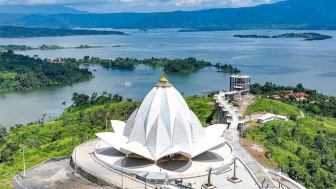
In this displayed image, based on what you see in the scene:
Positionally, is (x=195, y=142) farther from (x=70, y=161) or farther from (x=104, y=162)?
(x=70, y=161)

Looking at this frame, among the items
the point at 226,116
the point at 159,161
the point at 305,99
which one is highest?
the point at 159,161

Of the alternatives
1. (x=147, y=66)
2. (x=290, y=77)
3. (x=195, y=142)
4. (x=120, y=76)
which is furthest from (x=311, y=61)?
(x=195, y=142)

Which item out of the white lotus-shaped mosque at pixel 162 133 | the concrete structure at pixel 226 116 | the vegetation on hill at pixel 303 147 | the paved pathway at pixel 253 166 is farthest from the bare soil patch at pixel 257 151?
the white lotus-shaped mosque at pixel 162 133

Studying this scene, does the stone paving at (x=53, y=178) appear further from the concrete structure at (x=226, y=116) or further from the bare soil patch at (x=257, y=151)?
the concrete structure at (x=226, y=116)

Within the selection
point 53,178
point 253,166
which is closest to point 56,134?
point 53,178

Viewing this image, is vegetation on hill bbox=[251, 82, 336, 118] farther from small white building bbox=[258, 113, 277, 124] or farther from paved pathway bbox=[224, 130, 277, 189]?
paved pathway bbox=[224, 130, 277, 189]

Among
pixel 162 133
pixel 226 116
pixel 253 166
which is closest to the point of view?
pixel 162 133

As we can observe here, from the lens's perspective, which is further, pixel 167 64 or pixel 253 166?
pixel 167 64

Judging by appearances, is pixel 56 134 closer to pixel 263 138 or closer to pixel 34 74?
pixel 263 138
